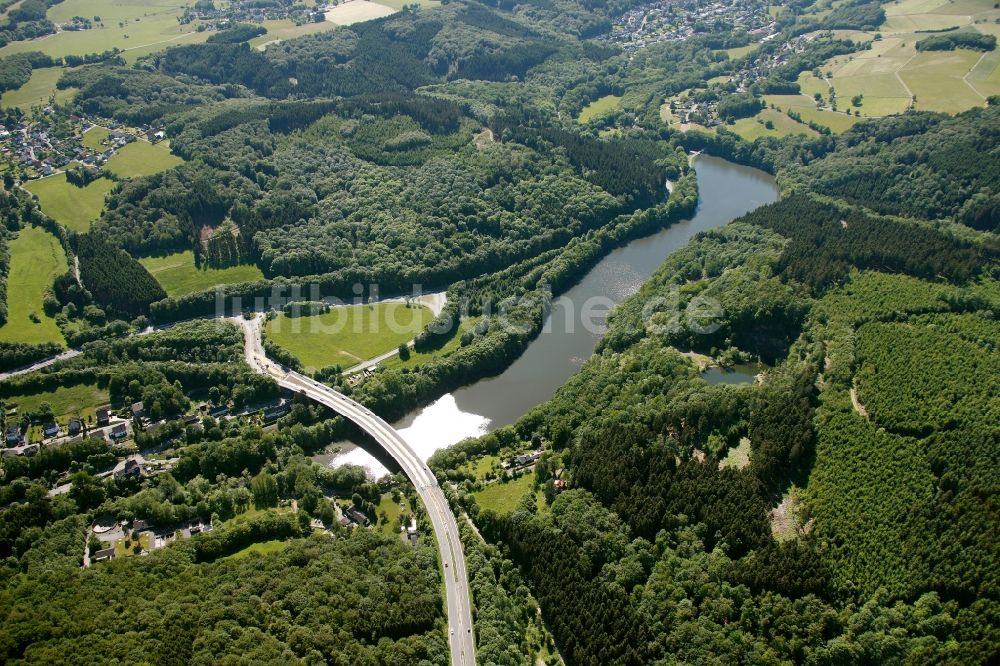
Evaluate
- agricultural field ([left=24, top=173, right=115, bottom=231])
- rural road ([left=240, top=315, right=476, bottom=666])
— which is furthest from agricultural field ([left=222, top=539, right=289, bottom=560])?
agricultural field ([left=24, top=173, right=115, bottom=231])

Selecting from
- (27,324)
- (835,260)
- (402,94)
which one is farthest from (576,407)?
(402,94)

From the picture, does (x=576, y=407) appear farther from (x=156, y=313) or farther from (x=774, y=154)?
(x=774, y=154)

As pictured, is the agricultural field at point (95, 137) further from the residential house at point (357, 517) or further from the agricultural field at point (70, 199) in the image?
the residential house at point (357, 517)

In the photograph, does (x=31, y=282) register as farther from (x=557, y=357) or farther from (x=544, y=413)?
Answer: (x=544, y=413)

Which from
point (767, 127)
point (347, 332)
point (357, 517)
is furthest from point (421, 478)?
point (767, 127)

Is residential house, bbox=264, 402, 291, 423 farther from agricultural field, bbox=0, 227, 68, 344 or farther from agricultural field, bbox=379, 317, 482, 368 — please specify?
agricultural field, bbox=0, 227, 68, 344
